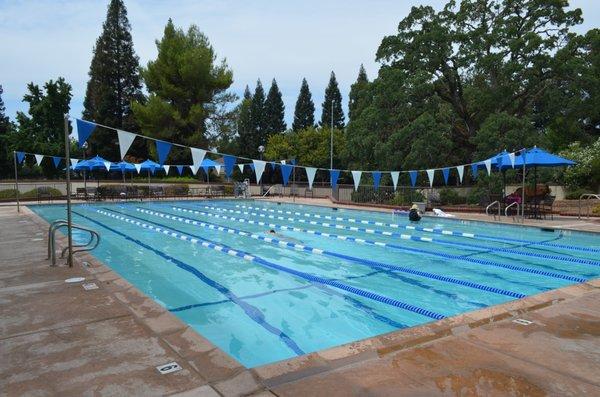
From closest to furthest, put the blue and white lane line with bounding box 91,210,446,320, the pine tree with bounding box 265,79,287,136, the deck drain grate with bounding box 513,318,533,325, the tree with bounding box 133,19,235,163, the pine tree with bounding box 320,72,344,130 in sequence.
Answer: the deck drain grate with bounding box 513,318,533,325 → the blue and white lane line with bounding box 91,210,446,320 → the tree with bounding box 133,19,235,163 → the pine tree with bounding box 265,79,287,136 → the pine tree with bounding box 320,72,344,130

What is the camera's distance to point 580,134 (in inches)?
834

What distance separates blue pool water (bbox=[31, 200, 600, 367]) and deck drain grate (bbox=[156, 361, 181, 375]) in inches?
55.8

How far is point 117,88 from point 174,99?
8.83 metres

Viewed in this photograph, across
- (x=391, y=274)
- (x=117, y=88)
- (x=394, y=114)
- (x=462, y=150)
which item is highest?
(x=117, y=88)

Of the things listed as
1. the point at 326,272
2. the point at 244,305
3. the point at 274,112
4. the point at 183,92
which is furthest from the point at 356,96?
the point at 244,305

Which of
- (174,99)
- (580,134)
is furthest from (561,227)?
(174,99)

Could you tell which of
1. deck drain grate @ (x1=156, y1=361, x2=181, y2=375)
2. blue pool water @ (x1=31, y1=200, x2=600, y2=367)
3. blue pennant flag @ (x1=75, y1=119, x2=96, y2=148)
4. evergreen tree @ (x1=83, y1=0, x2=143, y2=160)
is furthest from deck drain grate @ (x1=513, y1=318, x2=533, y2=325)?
evergreen tree @ (x1=83, y1=0, x2=143, y2=160)

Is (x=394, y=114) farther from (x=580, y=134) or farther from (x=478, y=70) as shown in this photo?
(x=580, y=134)

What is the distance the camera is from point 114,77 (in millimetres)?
43188

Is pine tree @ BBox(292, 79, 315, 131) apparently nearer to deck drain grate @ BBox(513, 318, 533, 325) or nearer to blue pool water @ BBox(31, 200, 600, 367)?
blue pool water @ BBox(31, 200, 600, 367)

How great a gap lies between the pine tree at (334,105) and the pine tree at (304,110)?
141 centimetres

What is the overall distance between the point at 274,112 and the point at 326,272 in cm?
4254

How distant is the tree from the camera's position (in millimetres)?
36656

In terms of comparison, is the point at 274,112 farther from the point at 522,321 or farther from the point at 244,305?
the point at 522,321
